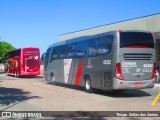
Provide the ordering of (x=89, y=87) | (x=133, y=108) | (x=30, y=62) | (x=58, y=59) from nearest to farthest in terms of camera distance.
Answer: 1. (x=133, y=108)
2. (x=89, y=87)
3. (x=58, y=59)
4. (x=30, y=62)

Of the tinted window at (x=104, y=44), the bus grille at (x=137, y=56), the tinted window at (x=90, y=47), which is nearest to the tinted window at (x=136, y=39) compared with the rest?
the bus grille at (x=137, y=56)

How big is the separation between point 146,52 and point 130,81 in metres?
1.64

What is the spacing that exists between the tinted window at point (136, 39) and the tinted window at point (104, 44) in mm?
651

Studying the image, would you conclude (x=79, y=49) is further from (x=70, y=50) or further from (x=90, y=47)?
(x=90, y=47)

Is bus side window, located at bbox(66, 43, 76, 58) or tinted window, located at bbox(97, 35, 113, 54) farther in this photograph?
bus side window, located at bbox(66, 43, 76, 58)

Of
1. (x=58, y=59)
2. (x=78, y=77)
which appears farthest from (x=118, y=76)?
(x=58, y=59)

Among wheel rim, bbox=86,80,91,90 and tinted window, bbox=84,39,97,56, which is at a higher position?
tinted window, bbox=84,39,97,56

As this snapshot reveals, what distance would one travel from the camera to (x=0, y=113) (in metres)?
11.6

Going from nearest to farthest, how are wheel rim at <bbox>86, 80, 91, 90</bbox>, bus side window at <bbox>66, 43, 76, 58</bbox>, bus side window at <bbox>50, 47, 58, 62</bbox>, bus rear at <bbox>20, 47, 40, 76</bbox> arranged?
wheel rim at <bbox>86, 80, 91, 90</bbox> → bus side window at <bbox>66, 43, 76, 58</bbox> → bus side window at <bbox>50, 47, 58, 62</bbox> → bus rear at <bbox>20, 47, 40, 76</bbox>

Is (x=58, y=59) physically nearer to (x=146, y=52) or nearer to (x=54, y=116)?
(x=146, y=52)

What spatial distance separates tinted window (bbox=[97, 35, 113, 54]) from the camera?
16.9 metres

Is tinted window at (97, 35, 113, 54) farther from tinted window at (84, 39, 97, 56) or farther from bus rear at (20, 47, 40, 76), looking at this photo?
bus rear at (20, 47, 40, 76)

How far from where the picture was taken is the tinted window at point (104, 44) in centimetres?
1694

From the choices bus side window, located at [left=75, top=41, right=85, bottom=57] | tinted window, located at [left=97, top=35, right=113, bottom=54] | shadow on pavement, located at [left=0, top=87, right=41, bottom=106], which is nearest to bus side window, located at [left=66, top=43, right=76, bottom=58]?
bus side window, located at [left=75, top=41, right=85, bottom=57]
